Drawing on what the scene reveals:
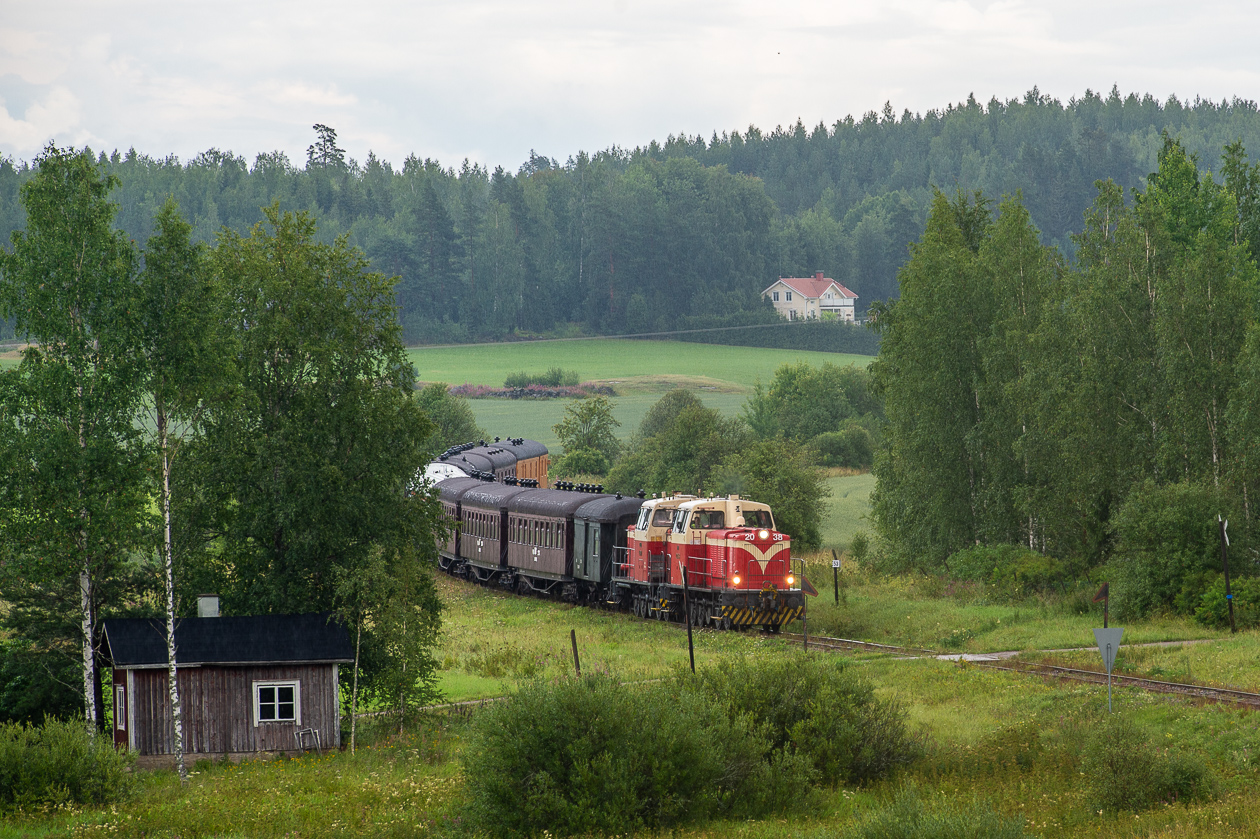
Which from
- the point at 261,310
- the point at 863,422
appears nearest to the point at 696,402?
the point at 863,422

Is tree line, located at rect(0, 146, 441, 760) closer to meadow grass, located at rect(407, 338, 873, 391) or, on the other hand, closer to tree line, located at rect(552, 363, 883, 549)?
tree line, located at rect(552, 363, 883, 549)

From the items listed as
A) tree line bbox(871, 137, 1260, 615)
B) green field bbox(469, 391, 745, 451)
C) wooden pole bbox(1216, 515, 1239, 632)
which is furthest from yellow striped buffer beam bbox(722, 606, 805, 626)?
green field bbox(469, 391, 745, 451)

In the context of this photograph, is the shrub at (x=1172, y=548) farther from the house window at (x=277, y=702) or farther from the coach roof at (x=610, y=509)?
the house window at (x=277, y=702)

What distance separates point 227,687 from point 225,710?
0.54 m

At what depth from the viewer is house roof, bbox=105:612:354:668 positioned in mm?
29172

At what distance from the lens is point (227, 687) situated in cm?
2961

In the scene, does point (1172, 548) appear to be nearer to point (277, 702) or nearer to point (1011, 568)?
point (1011, 568)

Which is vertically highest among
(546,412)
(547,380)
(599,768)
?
(547,380)

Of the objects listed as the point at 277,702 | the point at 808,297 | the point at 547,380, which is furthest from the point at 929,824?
the point at 808,297

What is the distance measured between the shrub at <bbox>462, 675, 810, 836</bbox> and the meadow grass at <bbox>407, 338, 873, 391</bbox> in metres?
116

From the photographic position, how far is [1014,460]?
53.1 m

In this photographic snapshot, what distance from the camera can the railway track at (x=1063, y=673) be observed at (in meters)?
27.5

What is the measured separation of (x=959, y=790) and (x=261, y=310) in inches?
865

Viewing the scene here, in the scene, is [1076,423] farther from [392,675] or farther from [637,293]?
[637,293]
